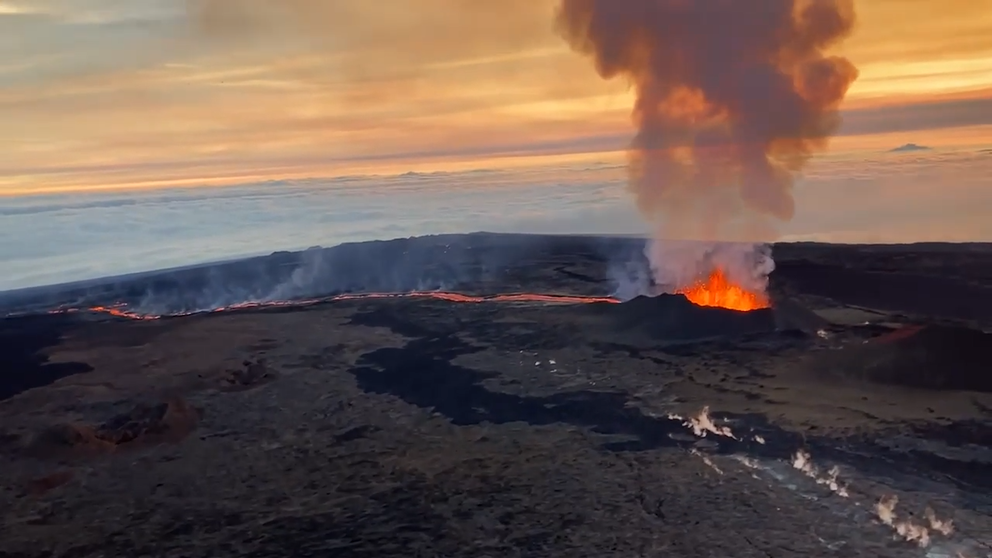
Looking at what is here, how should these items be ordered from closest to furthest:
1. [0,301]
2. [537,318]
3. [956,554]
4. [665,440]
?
1. [956,554]
2. [665,440]
3. [537,318]
4. [0,301]

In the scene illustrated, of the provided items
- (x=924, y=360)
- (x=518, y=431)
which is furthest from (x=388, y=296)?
(x=924, y=360)

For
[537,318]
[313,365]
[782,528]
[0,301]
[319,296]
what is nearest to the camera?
[782,528]

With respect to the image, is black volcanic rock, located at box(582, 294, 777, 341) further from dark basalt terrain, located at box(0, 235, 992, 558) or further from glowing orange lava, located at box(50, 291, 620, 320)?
glowing orange lava, located at box(50, 291, 620, 320)

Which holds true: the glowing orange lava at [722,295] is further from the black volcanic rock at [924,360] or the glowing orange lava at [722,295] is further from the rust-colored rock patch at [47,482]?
the rust-colored rock patch at [47,482]

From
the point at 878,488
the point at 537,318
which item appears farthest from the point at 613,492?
the point at 537,318

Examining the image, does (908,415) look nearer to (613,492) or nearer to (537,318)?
(613,492)

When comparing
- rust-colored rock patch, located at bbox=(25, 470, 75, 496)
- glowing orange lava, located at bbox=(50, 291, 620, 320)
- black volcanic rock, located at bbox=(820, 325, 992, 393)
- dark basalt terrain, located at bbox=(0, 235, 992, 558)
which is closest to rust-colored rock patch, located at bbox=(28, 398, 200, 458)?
dark basalt terrain, located at bbox=(0, 235, 992, 558)
